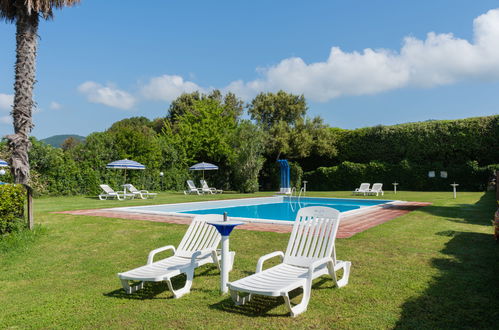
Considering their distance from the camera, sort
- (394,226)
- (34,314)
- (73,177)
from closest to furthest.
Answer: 1. (34,314)
2. (394,226)
3. (73,177)

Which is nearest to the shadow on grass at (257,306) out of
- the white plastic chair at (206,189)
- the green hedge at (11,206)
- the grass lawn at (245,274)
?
the grass lawn at (245,274)

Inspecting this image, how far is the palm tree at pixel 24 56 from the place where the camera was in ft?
33.5

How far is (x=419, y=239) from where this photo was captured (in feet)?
25.2

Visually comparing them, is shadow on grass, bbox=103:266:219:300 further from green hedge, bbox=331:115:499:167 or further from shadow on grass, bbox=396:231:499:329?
green hedge, bbox=331:115:499:167

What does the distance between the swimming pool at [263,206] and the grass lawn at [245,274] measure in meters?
6.47

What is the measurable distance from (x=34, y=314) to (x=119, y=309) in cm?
90

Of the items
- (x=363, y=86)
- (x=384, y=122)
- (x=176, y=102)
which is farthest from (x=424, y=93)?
(x=176, y=102)

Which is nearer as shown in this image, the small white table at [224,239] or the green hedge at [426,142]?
the small white table at [224,239]

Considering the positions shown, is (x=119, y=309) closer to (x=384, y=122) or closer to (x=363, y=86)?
(x=363, y=86)

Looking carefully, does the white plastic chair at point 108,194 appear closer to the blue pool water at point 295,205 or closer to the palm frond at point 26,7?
the blue pool water at point 295,205

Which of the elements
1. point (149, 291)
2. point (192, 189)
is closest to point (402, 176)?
point (192, 189)

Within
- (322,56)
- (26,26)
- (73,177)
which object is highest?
(322,56)

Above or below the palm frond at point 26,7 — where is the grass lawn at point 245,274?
below

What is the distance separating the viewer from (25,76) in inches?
416
